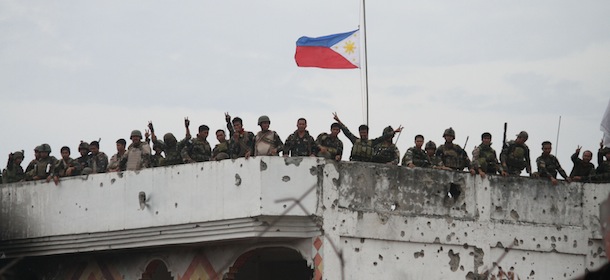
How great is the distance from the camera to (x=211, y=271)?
22781 millimetres

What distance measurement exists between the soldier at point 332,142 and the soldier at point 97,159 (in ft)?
17.3

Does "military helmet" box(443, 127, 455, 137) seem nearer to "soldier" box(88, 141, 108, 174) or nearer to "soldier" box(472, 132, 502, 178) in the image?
"soldier" box(472, 132, 502, 178)

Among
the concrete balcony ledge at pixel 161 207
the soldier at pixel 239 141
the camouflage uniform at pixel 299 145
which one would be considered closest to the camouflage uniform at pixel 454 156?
the camouflage uniform at pixel 299 145

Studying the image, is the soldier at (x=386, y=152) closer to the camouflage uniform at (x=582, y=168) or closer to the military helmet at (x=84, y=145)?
the camouflage uniform at (x=582, y=168)

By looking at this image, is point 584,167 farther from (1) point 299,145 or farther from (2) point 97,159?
(2) point 97,159

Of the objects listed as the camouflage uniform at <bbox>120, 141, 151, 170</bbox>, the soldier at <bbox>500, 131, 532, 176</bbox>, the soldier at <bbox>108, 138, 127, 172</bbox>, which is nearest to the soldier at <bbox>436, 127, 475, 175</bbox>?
the soldier at <bbox>500, 131, 532, 176</bbox>

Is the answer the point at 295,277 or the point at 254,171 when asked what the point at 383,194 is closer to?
the point at 254,171

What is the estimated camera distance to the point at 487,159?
23.1 m

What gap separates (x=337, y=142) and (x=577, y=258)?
555 cm

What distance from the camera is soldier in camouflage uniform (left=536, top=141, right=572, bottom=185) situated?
23.4 meters

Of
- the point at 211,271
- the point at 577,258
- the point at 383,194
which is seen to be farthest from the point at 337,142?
the point at 577,258

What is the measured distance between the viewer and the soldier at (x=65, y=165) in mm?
24641

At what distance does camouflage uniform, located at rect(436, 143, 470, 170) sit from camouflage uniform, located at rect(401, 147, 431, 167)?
442mm

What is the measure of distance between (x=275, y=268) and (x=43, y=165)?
6053 millimetres
